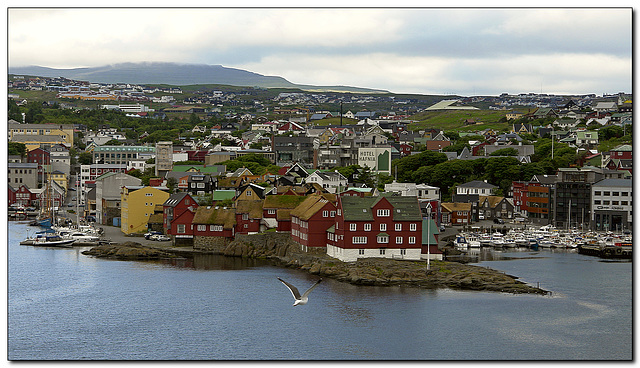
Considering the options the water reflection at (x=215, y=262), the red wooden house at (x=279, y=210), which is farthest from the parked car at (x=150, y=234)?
the red wooden house at (x=279, y=210)

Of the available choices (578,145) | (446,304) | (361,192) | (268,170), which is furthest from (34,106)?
(446,304)

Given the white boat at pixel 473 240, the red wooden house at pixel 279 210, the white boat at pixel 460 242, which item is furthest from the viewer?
the white boat at pixel 473 240

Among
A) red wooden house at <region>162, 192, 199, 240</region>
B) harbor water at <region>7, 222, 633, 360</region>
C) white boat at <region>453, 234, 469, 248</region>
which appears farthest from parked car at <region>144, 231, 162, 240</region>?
white boat at <region>453, 234, 469, 248</region>

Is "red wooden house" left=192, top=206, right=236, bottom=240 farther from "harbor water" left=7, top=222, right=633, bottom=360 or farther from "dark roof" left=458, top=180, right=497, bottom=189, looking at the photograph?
"dark roof" left=458, top=180, right=497, bottom=189

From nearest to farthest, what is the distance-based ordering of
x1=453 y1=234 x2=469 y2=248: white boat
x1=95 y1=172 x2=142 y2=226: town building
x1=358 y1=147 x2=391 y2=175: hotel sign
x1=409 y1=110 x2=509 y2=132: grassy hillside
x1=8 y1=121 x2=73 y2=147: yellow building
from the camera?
1. x1=453 y1=234 x2=469 y2=248: white boat
2. x1=95 y1=172 x2=142 y2=226: town building
3. x1=358 y1=147 x2=391 y2=175: hotel sign
4. x1=8 y1=121 x2=73 y2=147: yellow building
5. x1=409 y1=110 x2=509 y2=132: grassy hillside

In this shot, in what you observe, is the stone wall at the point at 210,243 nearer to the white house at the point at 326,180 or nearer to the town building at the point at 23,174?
the white house at the point at 326,180

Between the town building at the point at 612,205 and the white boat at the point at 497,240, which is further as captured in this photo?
the town building at the point at 612,205

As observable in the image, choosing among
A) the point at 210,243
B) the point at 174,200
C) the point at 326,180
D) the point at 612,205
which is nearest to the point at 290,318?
the point at 210,243

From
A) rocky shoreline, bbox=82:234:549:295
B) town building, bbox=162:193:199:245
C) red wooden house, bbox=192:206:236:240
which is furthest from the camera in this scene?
town building, bbox=162:193:199:245
